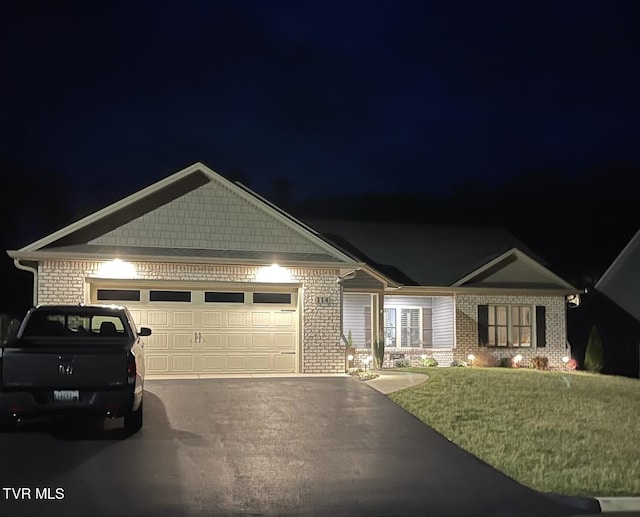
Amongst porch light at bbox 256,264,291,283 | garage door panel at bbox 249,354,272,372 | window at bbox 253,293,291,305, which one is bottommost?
garage door panel at bbox 249,354,272,372

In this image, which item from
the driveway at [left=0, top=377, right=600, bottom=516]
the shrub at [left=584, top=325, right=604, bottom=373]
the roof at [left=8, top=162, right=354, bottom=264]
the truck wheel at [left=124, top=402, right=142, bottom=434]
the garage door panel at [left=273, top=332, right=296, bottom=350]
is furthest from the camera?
the shrub at [left=584, top=325, right=604, bottom=373]

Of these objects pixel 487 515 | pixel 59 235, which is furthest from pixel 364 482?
pixel 59 235

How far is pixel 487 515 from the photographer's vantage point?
844 centimetres

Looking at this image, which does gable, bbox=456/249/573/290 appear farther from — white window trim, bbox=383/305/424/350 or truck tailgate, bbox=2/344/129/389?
truck tailgate, bbox=2/344/129/389

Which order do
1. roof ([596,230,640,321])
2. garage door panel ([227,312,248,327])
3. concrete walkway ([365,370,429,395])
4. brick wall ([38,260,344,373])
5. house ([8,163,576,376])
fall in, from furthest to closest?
roof ([596,230,640,321]) < garage door panel ([227,312,248,327]) < brick wall ([38,260,344,373]) < house ([8,163,576,376]) < concrete walkway ([365,370,429,395])

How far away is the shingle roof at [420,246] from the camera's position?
83.9 feet

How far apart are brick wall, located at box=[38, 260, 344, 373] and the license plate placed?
788 centimetres

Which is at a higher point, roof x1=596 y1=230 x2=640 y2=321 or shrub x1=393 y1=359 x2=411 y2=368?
roof x1=596 y1=230 x2=640 y2=321

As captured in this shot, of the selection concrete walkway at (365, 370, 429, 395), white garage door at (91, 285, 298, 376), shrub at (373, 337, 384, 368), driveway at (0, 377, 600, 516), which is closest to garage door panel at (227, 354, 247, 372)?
→ white garage door at (91, 285, 298, 376)

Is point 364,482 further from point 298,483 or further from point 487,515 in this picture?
point 487,515

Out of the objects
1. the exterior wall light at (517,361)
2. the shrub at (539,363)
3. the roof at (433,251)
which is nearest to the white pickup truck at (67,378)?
the roof at (433,251)

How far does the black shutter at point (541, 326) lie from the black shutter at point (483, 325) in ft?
5.78

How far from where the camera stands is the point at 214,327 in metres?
19.0

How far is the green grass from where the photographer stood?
32.9 ft
